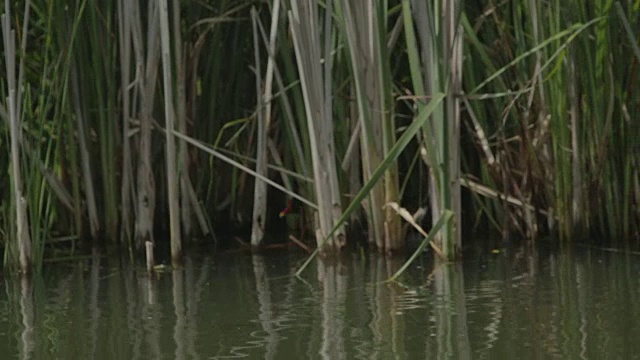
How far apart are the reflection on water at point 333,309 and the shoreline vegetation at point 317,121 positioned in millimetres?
164

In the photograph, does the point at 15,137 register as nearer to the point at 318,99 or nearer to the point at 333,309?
the point at 318,99

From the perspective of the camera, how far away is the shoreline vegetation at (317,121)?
4.06 metres

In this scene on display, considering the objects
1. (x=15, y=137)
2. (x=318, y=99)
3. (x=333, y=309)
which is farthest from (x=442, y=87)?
(x=15, y=137)

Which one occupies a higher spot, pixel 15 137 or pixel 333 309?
pixel 15 137

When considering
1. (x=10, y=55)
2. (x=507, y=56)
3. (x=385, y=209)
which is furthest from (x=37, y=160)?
(x=507, y=56)

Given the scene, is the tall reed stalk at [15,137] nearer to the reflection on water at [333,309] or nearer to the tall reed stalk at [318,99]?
the reflection on water at [333,309]

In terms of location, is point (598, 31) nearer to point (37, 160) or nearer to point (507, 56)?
point (507, 56)

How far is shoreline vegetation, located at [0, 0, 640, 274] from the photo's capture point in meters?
4.06

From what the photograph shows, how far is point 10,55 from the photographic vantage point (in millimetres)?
3896

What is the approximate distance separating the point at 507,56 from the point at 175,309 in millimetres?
1526

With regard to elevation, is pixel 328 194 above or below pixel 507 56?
below

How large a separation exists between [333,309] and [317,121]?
2.75 feet

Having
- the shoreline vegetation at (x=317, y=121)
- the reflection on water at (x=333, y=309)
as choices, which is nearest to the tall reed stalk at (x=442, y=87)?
the shoreline vegetation at (x=317, y=121)

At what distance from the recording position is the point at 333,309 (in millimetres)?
3475
